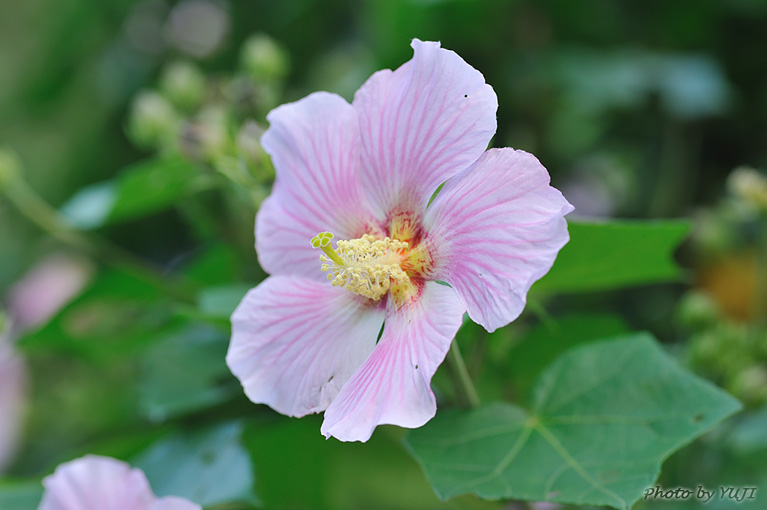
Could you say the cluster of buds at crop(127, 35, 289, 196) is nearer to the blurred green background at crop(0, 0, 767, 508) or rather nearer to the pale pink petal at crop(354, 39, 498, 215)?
the blurred green background at crop(0, 0, 767, 508)

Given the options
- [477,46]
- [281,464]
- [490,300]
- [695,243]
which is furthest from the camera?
[477,46]

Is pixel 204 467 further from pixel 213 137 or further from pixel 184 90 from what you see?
pixel 184 90

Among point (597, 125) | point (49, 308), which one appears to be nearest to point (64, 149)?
point (49, 308)

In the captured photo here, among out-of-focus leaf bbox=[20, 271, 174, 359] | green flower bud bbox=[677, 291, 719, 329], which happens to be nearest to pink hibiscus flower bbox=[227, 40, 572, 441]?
out-of-focus leaf bbox=[20, 271, 174, 359]

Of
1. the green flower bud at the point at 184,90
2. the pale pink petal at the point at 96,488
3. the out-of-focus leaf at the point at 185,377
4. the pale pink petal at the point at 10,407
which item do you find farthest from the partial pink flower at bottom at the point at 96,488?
the pale pink petal at the point at 10,407

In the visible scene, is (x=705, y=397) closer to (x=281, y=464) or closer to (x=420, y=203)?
(x=420, y=203)

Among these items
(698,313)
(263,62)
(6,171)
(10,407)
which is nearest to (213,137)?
(263,62)
